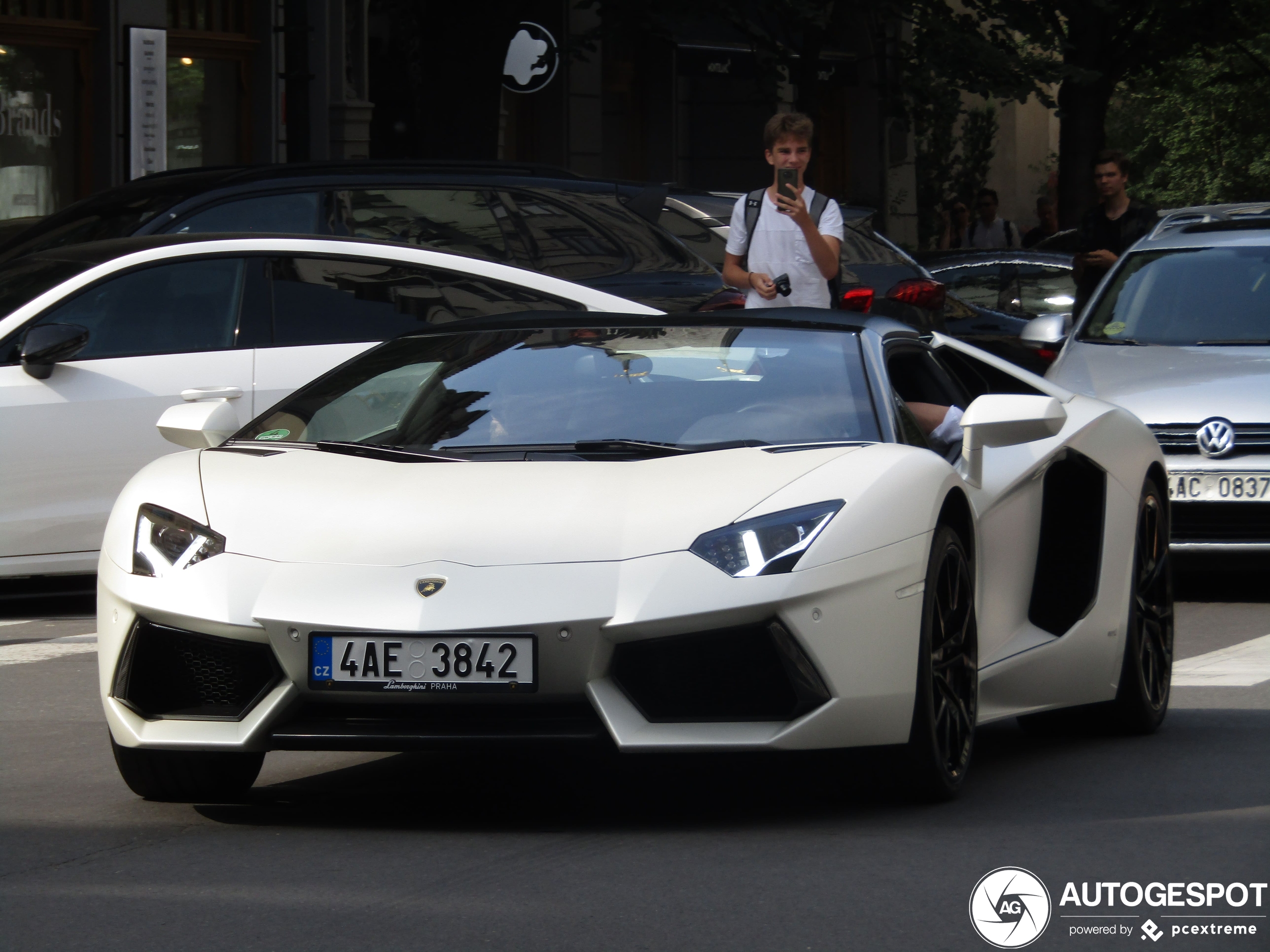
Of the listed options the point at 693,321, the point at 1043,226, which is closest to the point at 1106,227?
the point at 693,321

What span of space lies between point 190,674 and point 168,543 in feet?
1.03

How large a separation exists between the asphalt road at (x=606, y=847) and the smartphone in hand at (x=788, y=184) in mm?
3459

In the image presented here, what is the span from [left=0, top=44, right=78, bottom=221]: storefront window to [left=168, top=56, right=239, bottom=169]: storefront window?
136 centimetres

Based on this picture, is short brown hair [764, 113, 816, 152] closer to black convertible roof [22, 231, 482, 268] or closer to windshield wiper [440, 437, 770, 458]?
black convertible roof [22, 231, 482, 268]

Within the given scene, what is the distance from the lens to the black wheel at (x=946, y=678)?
5344mm

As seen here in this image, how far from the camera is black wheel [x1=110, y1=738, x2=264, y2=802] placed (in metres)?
5.53

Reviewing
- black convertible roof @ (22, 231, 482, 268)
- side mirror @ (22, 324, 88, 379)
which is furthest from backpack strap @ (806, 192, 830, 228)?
side mirror @ (22, 324, 88, 379)

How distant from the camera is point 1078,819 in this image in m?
5.50

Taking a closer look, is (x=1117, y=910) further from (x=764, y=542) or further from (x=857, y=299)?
(x=857, y=299)

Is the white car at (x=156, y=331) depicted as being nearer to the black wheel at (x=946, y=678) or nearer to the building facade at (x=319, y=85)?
the black wheel at (x=946, y=678)

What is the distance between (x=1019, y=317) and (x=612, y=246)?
5.80 meters

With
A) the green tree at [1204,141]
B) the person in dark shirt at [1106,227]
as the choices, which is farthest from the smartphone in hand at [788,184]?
the green tree at [1204,141]

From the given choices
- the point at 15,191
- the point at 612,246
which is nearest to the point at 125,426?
the point at 612,246

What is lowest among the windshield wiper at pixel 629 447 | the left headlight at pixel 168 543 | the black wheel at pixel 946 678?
the black wheel at pixel 946 678
